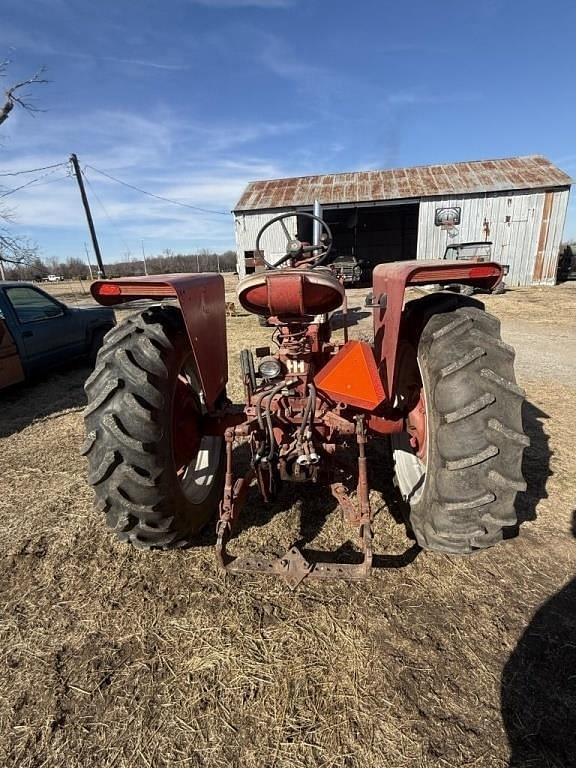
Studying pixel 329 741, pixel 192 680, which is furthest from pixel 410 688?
pixel 192 680

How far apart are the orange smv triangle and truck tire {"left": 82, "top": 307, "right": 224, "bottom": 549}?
0.78 m

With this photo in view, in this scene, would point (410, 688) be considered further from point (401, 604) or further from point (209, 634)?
point (209, 634)

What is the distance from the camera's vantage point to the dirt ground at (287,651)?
4.71 feet

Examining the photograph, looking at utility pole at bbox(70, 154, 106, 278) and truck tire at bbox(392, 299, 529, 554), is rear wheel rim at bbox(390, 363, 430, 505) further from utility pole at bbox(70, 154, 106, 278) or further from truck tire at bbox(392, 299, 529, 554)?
utility pole at bbox(70, 154, 106, 278)

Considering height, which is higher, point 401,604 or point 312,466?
point 312,466

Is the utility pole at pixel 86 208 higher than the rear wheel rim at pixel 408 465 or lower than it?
higher

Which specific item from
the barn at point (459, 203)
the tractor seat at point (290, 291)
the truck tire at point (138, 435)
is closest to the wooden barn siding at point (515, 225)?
the barn at point (459, 203)

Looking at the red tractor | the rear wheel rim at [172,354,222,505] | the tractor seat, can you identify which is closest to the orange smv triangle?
the red tractor

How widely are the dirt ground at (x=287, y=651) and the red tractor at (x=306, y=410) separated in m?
0.25

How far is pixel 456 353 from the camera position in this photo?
1809 mm

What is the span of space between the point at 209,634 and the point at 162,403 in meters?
1.03

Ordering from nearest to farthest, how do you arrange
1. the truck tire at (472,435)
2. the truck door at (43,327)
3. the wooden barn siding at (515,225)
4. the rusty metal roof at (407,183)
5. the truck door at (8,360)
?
the truck tire at (472,435), the truck door at (8,360), the truck door at (43,327), the wooden barn siding at (515,225), the rusty metal roof at (407,183)

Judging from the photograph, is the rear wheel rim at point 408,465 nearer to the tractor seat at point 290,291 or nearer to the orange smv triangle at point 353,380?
the orange smv triangle at point 353,380

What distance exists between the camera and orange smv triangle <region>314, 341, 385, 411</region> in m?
2.12
